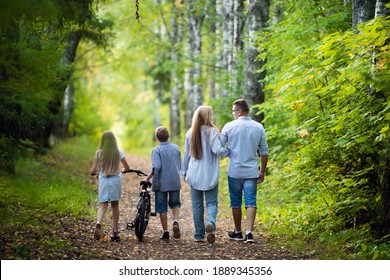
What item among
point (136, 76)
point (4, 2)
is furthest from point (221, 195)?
point (136, 76)

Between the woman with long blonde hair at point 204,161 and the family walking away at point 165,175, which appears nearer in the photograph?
the woman with long blonde hair at point 204,161

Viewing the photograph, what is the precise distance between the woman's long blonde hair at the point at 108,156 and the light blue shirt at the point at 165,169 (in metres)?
0.66

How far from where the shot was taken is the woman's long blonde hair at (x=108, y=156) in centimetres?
865

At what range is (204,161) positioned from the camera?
28.4 ft

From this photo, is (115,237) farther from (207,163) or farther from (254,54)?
(254,54)

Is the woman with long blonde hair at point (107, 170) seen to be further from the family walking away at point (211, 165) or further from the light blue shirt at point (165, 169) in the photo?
the light blue shirt at point (165, 169)

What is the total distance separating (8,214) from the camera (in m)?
9.29

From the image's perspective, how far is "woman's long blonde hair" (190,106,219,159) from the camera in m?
8.62

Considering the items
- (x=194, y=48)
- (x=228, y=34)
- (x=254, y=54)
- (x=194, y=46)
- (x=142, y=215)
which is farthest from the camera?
(x=194, y=46)

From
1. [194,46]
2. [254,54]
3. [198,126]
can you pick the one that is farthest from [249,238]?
[194,46]

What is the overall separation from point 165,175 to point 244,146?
4.61ft

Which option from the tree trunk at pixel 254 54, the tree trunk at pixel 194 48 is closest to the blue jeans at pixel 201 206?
the tree trunk at pixel 254 54

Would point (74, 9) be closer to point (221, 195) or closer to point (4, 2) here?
point (4, 2)
